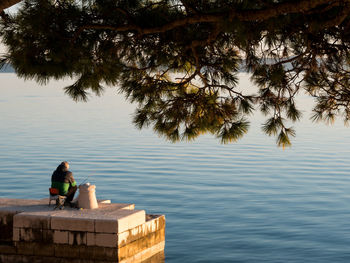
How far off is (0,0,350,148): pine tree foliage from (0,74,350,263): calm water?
348 centimetres

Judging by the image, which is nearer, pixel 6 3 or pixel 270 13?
pixel 270 13

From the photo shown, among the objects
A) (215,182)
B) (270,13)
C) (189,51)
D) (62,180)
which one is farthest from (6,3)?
(215,182)

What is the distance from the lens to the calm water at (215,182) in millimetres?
13969

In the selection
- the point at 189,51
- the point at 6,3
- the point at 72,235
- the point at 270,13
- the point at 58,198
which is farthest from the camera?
the point at 58,198

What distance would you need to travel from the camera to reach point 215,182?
21547 mm

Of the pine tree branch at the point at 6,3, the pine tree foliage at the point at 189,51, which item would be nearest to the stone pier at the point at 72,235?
the pine tree foliage at the point at 189,51

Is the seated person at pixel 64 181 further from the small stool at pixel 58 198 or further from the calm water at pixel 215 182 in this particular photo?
the calm water at pixel 215 182

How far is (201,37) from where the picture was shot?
9.38 m

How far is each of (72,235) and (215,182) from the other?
11720 millimetres

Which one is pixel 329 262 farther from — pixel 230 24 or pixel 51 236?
pixel 230 24

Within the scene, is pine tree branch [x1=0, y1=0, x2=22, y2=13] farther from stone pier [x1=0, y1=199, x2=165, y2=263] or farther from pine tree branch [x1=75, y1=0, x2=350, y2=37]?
stone pier [x1=0, y1=199, x2=165, y2=263]

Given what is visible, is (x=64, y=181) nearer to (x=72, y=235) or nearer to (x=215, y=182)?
(x=72, y=235)

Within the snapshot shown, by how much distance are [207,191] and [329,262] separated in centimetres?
758

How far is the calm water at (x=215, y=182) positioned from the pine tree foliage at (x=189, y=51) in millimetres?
3479
